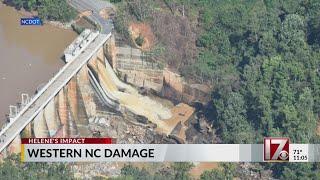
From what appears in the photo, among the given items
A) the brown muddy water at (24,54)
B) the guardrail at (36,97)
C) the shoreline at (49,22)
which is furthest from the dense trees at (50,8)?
the guardrail at (36,97)

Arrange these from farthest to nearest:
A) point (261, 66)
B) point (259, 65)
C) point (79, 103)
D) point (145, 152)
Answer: point (259, 65)
point (261, 66)
point (79, 103)
point (145, 152)

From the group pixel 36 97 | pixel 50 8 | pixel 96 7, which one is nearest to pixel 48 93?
pixel 36 97

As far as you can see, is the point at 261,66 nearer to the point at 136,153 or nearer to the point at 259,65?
the point at 259,65

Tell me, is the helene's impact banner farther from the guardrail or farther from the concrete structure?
the concrete structure

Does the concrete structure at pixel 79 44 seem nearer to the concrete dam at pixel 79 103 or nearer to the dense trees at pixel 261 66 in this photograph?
the concrete dam at pixel 79 103

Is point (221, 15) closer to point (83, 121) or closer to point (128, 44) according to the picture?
point (128, 44)

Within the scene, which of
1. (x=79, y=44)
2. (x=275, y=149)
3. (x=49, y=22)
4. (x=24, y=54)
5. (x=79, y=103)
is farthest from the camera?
(x=49, y=22)
